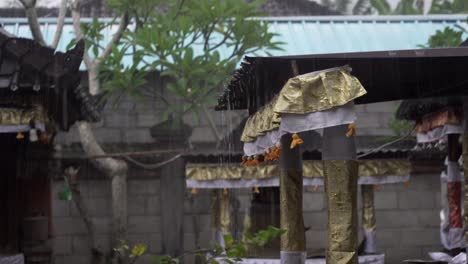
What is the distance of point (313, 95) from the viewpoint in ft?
27.4

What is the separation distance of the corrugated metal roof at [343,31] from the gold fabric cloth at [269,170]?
16.6 ft

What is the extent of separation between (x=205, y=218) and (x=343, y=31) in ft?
23.2

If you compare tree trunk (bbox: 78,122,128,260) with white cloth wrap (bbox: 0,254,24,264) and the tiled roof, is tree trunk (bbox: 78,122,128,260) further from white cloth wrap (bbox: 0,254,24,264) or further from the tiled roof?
the tiled roof

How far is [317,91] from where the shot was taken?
8.33 meters

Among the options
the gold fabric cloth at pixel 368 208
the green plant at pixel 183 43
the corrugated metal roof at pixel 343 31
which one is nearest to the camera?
the green plant at pixel 183 43

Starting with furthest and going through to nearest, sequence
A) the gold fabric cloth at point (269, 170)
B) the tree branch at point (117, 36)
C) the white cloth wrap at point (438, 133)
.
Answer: the tree branch at point (117, 36) → the gold fabric cloth at point (269, 170) → the white cloth wrap at point (438, 133)

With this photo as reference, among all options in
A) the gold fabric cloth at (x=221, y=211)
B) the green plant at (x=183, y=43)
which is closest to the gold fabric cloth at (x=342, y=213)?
the gold fabric cloth at (x=221, y=211)

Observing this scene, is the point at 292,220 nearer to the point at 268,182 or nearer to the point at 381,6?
the point at 268,182

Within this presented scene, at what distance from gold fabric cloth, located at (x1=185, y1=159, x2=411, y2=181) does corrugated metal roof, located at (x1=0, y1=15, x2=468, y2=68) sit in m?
5.06

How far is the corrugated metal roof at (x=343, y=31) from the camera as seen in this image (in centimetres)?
2192

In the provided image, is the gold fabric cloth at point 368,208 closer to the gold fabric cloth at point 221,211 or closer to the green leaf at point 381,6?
the gold fabric cloth at point 221,211

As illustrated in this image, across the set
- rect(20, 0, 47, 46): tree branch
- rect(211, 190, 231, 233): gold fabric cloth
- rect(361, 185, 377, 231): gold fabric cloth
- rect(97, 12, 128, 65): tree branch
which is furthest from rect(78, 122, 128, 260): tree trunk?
rect(361, 185, 377, 231): gold fabric cloth

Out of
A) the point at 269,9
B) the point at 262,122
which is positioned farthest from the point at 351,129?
the point at 269,9

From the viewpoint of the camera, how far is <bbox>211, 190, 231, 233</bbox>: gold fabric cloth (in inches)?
672
